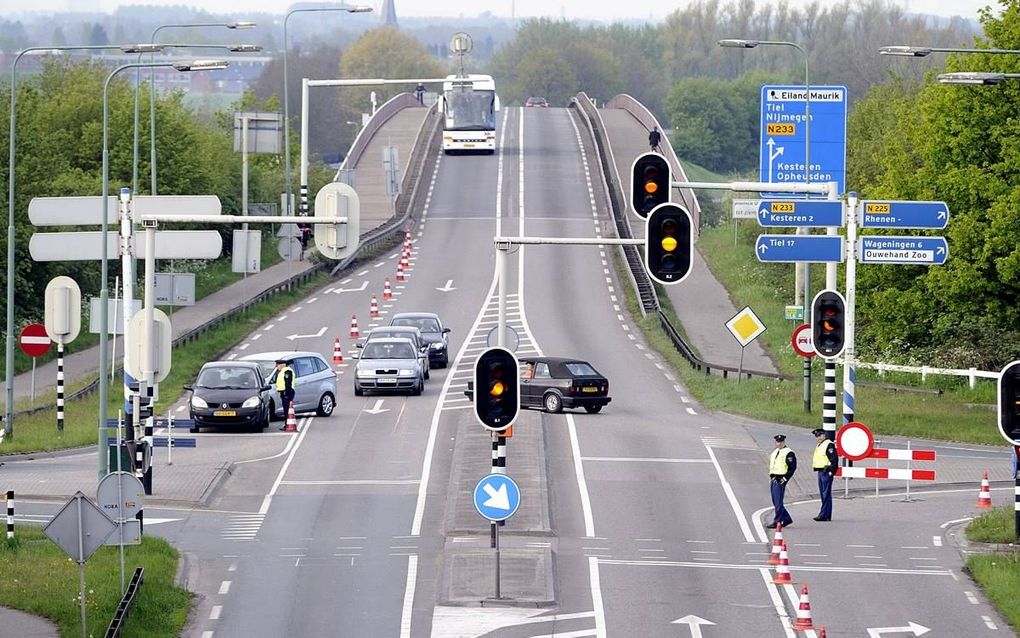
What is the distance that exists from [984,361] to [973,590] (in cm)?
2407

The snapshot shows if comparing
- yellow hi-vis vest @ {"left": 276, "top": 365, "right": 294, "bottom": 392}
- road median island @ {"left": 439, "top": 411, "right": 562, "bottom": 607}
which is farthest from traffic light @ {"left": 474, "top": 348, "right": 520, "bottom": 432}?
yellow hi-vis vest @ {"left": 276, "top": 365, "right": 294, "bottom": 392}

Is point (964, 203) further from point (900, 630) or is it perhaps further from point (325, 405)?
point (900, 630)

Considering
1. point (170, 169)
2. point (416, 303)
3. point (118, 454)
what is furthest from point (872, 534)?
point (170, 169)

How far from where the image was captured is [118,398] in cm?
4197

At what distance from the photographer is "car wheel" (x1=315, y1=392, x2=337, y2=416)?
131 ft

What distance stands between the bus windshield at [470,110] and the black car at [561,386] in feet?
168

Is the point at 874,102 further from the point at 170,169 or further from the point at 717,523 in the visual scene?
the point at 717,523

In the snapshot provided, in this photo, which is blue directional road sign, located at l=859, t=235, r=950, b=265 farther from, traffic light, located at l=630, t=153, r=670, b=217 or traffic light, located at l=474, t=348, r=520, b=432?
traffic light, located at l=474, t=348, r=520, b=432

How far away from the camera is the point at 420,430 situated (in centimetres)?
3781

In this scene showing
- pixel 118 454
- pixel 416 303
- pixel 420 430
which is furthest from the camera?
pixel 416 303

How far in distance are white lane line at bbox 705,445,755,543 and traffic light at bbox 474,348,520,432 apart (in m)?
6.87

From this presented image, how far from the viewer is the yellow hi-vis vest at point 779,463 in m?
28.0

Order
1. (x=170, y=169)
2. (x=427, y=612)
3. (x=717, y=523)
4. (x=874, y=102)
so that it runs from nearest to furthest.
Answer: (x=427, y=612) → (x=717, y=523) → (x=170, y=169) → (x=874, y=102)

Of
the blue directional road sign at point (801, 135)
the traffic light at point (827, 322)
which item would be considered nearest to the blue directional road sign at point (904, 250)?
the traffic light at point (827, 322)
